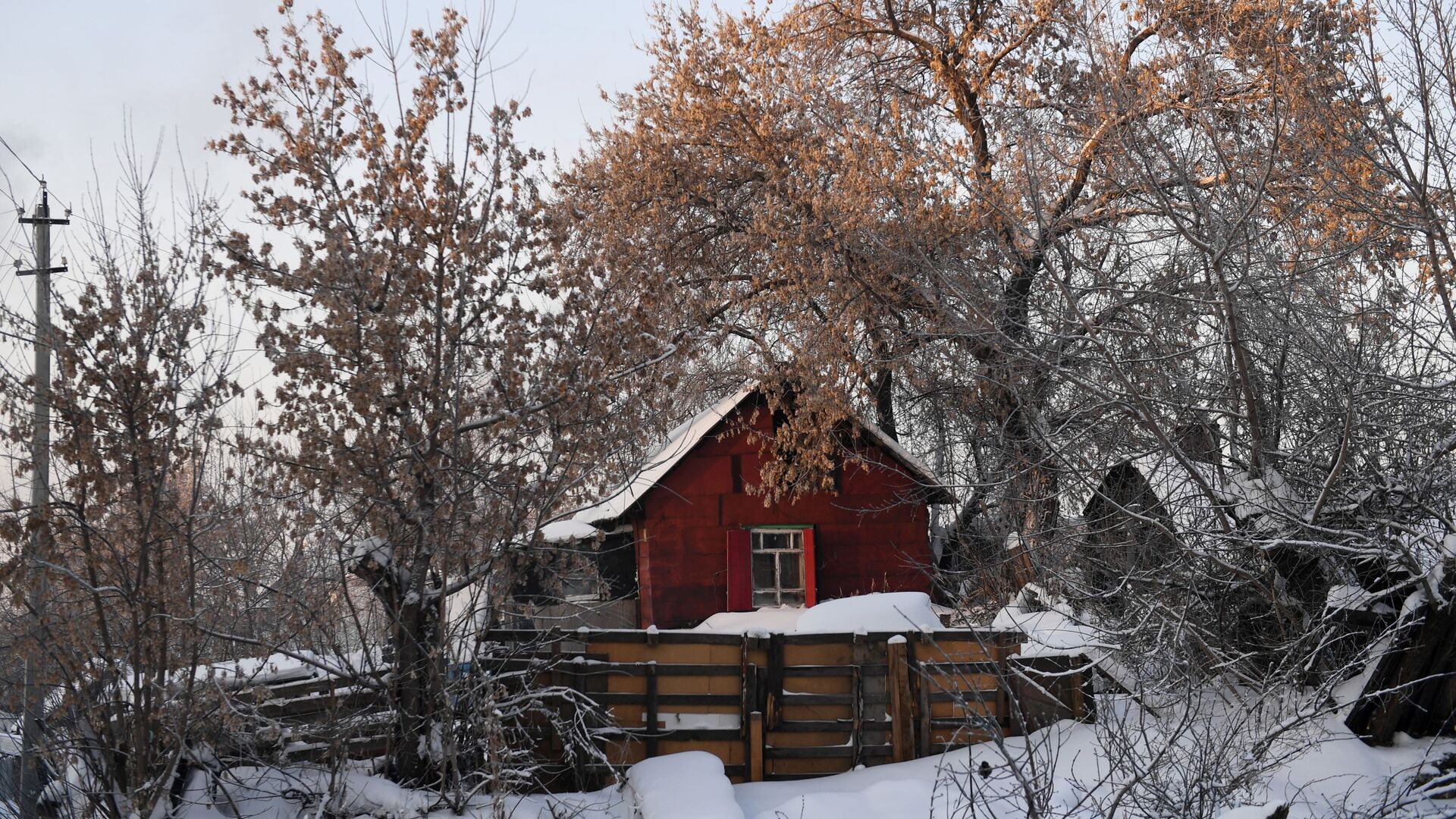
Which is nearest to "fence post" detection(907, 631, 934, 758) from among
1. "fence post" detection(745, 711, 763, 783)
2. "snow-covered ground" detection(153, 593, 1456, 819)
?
"snow-covered ground" detection(153, 593, 1456, 819)

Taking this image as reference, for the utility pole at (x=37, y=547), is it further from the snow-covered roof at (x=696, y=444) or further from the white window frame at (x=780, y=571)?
the white window frame at (x=780, y=571)

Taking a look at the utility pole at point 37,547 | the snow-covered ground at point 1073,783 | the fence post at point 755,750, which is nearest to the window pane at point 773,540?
the snow-covered ground at point 1073,783

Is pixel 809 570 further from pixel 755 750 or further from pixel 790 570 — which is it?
pixel 755 750

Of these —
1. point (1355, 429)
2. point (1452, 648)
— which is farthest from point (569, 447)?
point (1452, 648)

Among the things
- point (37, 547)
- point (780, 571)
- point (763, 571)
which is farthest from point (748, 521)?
point (37, 547)

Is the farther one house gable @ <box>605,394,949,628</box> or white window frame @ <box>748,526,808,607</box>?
white window frame @ <box>748,526,808,607</box>

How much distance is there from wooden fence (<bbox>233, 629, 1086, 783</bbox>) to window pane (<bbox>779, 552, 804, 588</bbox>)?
5.75 meters

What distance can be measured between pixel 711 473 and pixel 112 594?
33.6 ft

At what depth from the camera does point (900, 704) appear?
11742 millimetres

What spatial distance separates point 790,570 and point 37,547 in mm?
11471

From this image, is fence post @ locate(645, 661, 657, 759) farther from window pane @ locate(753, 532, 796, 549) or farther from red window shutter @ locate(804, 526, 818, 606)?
window pane @ locate(753, 532, 796, 549)

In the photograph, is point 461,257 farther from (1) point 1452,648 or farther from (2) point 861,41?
(2) point 861,41

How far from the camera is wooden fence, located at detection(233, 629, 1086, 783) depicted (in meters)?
11.6

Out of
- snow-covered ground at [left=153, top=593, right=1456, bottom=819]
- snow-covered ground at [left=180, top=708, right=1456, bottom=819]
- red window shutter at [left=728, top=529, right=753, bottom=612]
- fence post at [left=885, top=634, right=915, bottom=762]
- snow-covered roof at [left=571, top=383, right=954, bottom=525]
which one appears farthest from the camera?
snow-covered roof at [left=571, top=383, right=954, bottom=525]
